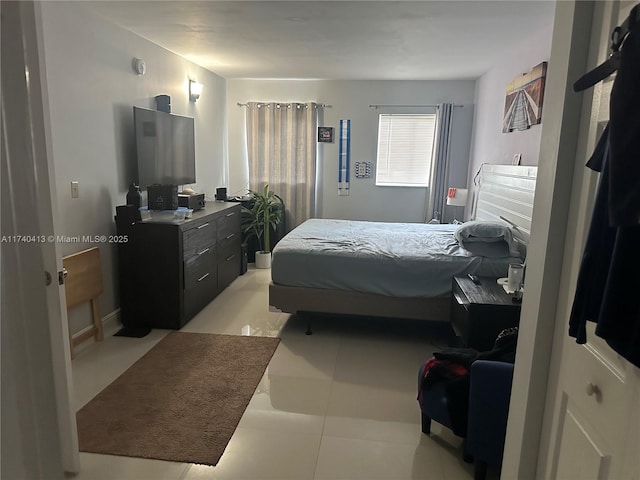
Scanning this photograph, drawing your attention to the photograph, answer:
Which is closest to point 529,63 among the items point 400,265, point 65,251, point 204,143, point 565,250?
point 400,265

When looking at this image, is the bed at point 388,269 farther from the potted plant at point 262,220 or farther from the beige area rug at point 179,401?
the potted plant at point 262,220

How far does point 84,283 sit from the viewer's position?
3.04 meters

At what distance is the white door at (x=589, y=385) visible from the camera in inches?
34.8

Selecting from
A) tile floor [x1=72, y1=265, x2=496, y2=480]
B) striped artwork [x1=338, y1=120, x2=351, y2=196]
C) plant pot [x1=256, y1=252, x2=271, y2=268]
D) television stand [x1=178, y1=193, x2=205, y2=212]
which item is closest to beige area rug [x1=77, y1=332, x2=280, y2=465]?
tile floor [x1=72, y1=265, x2=496, y2=480]

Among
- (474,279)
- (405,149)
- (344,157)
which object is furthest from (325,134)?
(474,279)

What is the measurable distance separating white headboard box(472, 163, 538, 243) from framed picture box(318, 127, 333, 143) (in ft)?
6.82

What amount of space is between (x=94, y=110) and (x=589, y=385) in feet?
11.2

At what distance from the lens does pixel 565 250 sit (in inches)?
46.4

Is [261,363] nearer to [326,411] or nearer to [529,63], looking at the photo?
[326,411]

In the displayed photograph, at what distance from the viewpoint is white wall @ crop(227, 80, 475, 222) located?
5539 mm

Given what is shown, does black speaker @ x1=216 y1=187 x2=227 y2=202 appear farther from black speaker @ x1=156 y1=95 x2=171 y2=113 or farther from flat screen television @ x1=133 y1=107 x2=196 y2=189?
black speaker @ x1=156 y1=95 x2=171 y2=113

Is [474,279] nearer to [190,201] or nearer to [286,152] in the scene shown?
[190,201]

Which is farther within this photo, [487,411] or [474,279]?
[474,279]

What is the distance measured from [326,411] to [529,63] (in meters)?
3.24
